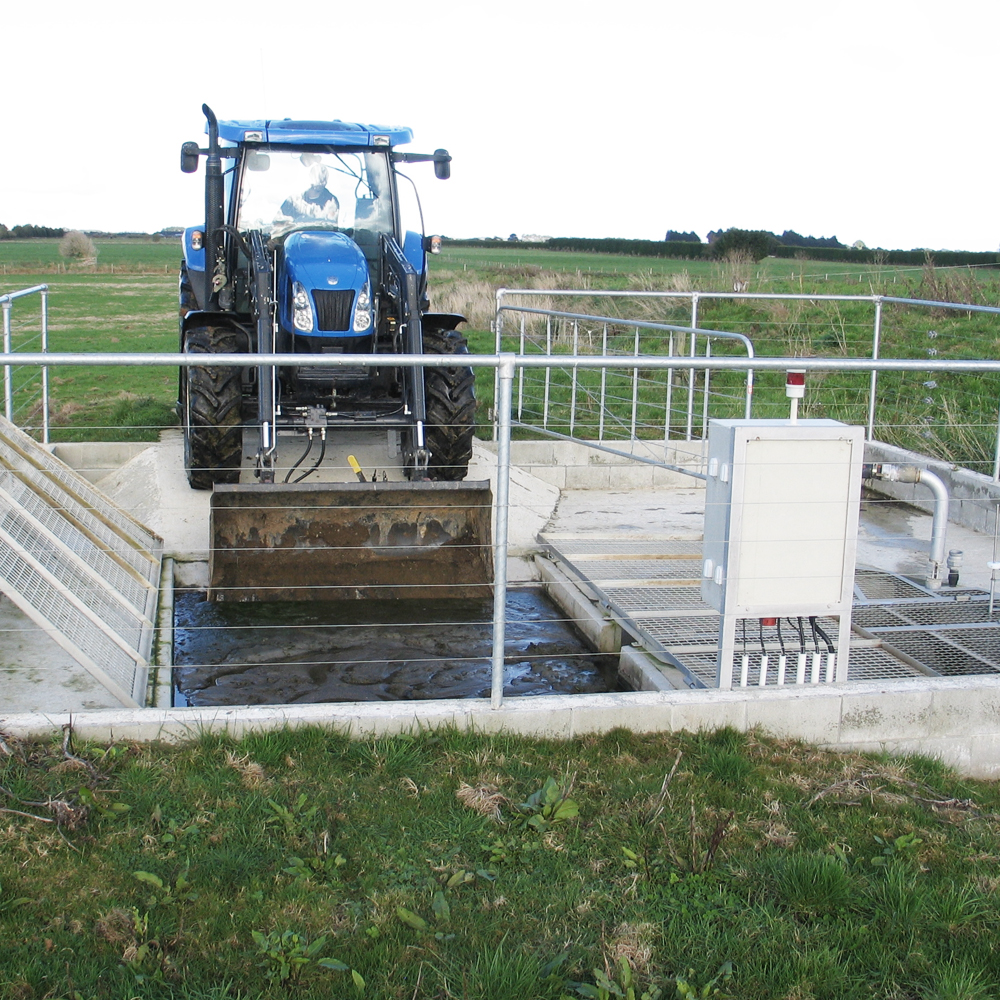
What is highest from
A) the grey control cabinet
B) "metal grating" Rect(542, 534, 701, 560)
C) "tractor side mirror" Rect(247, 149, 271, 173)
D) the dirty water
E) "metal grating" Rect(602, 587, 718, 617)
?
"tractor side mirror" Rect(247, 149, 271, 173)

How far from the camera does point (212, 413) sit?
8117 millimetres

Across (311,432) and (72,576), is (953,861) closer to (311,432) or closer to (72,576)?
(72,576)

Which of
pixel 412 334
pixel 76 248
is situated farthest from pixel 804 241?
pixel 412 334

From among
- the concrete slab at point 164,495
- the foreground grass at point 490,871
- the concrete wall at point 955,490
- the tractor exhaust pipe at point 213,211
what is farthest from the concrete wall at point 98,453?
the concrete wall at point 955,490

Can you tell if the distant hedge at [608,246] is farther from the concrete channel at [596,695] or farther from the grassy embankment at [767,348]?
the concrete channel at [596,695]

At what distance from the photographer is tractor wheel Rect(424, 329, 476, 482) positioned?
8586 millimetres

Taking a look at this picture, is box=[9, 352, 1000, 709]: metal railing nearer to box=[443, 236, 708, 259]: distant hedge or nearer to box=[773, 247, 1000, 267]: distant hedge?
box=[773, 247, 1000, 267]: distant hedge

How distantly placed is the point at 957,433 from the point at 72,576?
28.1ft

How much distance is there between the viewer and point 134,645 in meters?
5.23

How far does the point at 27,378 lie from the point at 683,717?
11.9 m

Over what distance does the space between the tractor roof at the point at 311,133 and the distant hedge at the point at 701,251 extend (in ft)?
44.7

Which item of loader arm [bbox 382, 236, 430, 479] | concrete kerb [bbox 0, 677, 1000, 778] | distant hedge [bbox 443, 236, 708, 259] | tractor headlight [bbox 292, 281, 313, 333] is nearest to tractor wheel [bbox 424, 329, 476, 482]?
loader arm [bbox 382, 236, 430, 479]

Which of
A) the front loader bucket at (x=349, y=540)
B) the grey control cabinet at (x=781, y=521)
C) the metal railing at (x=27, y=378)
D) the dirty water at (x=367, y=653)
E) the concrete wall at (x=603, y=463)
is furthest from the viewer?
A: the concrete wall at (x=603, y=463)

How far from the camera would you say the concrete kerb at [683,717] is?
3.99 metres
